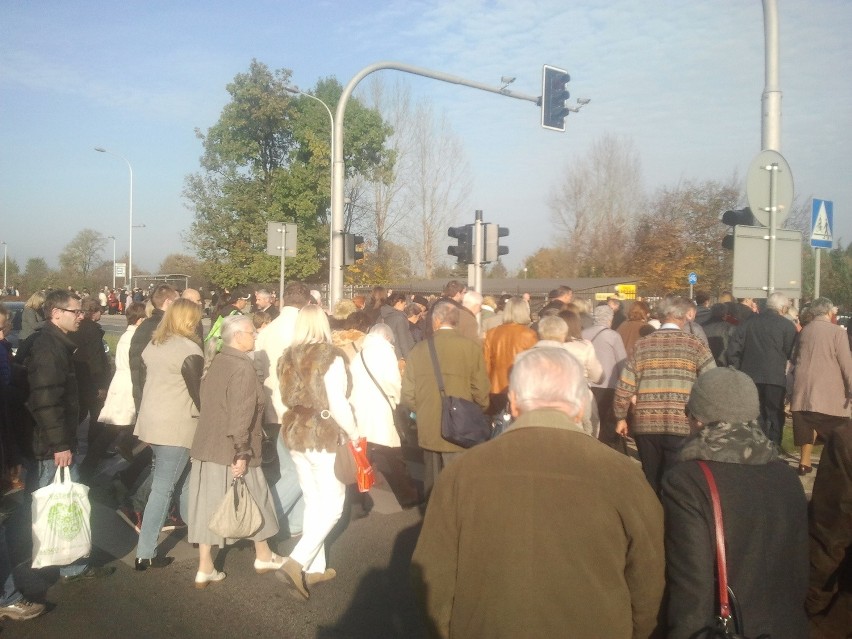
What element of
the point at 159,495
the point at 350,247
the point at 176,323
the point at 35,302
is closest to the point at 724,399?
the point at 176,323

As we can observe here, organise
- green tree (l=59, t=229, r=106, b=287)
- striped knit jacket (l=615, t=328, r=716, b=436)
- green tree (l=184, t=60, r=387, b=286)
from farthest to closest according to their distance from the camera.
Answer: green tree (l=59, t=229, r=106, b=287)
green tree (l=184, t=60, r=387, b=286)
striped knit jacket (l=615, t=328, r=716, b=436)

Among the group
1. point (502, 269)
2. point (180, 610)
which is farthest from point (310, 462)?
point (502, 269)

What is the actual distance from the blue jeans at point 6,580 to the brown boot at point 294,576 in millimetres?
1673

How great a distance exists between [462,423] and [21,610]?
3.27 m

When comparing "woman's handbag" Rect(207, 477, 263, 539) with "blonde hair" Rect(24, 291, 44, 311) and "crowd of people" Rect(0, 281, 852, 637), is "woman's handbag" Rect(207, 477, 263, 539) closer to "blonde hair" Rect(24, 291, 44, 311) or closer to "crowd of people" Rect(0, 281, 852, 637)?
"crowd of people" Rect(0, 281, 852, 637)

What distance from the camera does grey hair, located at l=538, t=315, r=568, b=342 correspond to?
6918 millimetres

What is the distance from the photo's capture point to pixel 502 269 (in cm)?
7719

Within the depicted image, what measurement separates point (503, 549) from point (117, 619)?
3.59 meters

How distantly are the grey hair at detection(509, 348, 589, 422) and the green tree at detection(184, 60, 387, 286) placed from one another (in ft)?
131

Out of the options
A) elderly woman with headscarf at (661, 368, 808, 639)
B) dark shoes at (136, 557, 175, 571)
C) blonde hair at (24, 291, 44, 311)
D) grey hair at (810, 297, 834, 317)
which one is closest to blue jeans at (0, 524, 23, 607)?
dark shoes at (136, 557, 175, 571)

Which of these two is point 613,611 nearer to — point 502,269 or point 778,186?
point 778,186

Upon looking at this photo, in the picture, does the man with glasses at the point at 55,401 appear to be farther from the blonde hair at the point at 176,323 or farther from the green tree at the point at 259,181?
the green tree at the point at 259,181

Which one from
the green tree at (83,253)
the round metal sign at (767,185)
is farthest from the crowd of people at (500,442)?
the green tree at (83,253)

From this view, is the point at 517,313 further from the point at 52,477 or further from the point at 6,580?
the point at 6,580
